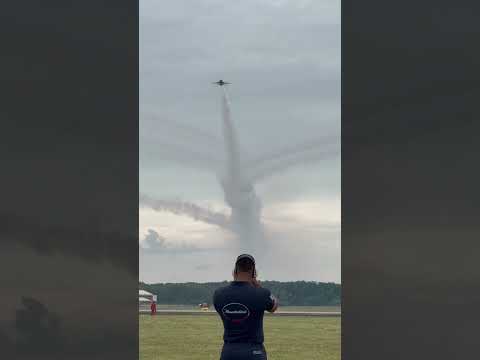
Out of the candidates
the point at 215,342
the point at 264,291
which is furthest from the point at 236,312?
the point at 215,342

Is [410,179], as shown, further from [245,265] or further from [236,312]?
[236,312]

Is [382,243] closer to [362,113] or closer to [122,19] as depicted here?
[362,113]

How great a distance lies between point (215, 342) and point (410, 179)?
840 inches

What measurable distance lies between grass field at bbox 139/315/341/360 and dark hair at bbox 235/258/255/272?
16.2 m

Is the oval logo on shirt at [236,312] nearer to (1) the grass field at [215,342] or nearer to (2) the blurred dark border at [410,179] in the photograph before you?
(2) the blurred dark border at [410,179]

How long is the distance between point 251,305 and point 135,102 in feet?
6.72

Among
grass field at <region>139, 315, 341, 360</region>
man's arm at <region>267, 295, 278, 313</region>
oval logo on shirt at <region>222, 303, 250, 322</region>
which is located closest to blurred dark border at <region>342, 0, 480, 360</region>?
man's arm at <region>267, 295, 278, 313</region>

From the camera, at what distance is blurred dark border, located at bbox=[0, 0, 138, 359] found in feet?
19.0

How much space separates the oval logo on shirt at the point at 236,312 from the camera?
16.2ft

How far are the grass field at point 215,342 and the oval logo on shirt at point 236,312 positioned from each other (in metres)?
16.2

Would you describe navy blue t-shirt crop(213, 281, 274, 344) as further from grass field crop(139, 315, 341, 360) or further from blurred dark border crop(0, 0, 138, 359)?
grass field crop(139, 315, 341, 360)

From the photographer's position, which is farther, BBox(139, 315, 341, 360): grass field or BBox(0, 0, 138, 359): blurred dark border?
Answer: BBox(139, 315, 341, 360): grass field

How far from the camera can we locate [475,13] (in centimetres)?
577

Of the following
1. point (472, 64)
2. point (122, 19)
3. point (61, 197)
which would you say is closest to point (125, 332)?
point (61, 197)
